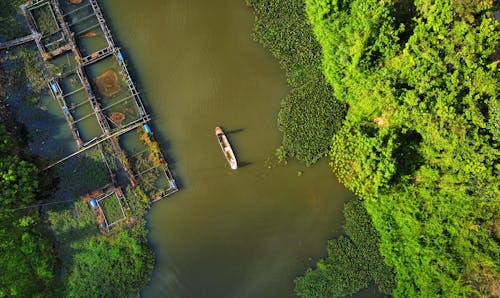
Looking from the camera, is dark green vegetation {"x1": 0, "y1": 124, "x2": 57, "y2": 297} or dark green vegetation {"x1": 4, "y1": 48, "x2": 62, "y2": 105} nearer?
dark green vegetation {"x1": 0, "y1": 124, "x2": 57, "y2": 297}

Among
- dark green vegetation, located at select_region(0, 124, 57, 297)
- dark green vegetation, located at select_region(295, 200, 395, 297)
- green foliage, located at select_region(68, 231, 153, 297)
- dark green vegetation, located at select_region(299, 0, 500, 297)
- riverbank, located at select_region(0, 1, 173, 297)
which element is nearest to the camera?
dark green vegetation, located at select_region(299, 0, 500, 297)

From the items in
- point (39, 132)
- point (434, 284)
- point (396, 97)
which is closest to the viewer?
point (396, 97)

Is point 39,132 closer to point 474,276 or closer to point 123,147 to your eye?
point 123,147

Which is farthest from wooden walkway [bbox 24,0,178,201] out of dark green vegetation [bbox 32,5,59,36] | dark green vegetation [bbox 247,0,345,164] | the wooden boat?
dark green vegetation [bbox 247,0,345,164]

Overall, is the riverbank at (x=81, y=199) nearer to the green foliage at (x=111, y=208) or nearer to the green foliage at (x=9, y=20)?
the green foliage at (x=111, y=208)

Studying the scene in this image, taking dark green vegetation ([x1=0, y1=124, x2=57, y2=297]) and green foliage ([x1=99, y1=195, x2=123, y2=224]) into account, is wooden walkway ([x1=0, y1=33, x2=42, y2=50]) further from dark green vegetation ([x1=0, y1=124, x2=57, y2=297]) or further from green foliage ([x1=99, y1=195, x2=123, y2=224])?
green foliage ([x1=99, y1=195, x2=123, y2=224])

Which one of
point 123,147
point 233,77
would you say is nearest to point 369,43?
point 233,77

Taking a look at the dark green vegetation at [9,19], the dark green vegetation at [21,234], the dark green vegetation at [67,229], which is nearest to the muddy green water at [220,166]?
the dark green vegetation at [67,229]
